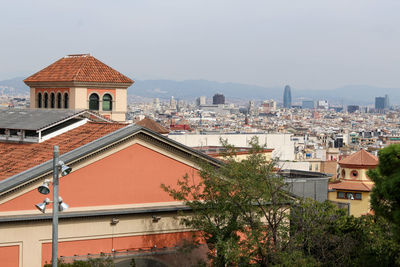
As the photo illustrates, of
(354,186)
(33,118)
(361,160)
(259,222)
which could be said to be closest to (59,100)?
(33,118)

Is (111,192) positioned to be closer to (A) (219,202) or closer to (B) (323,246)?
(A) (219,202)

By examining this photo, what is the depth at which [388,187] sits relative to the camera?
1625 centimetres

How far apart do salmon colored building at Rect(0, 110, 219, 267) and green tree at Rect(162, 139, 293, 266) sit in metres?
1.21

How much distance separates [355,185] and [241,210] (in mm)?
24421

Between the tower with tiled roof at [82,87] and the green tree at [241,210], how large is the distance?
1816 cm

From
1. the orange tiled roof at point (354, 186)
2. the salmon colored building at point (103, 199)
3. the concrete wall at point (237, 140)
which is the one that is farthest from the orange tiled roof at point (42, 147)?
the concrete wall at point (237, 140)

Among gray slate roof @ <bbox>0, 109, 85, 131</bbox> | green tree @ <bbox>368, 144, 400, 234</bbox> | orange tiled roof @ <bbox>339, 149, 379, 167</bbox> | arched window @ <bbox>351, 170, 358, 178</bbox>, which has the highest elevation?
gray slate roof @ <bbox>0, 109, 85, 131</bbox>

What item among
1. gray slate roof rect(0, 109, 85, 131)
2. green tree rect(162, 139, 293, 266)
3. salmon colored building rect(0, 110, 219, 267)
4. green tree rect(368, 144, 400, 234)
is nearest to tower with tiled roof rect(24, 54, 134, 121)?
gray slate roof rect(0, 109, 85, 131)

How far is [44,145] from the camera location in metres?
24.7

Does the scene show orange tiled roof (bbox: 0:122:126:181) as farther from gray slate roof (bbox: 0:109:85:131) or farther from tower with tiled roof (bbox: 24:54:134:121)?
tower with tiled roof (bbox: 24:54:134:121)

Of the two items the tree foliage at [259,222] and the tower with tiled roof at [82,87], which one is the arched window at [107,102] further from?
the tree foliage at [259,222]

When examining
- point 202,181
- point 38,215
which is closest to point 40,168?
point 38,215

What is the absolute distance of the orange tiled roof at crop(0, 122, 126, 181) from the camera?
902 inches

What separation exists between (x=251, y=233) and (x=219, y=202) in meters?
1.36
